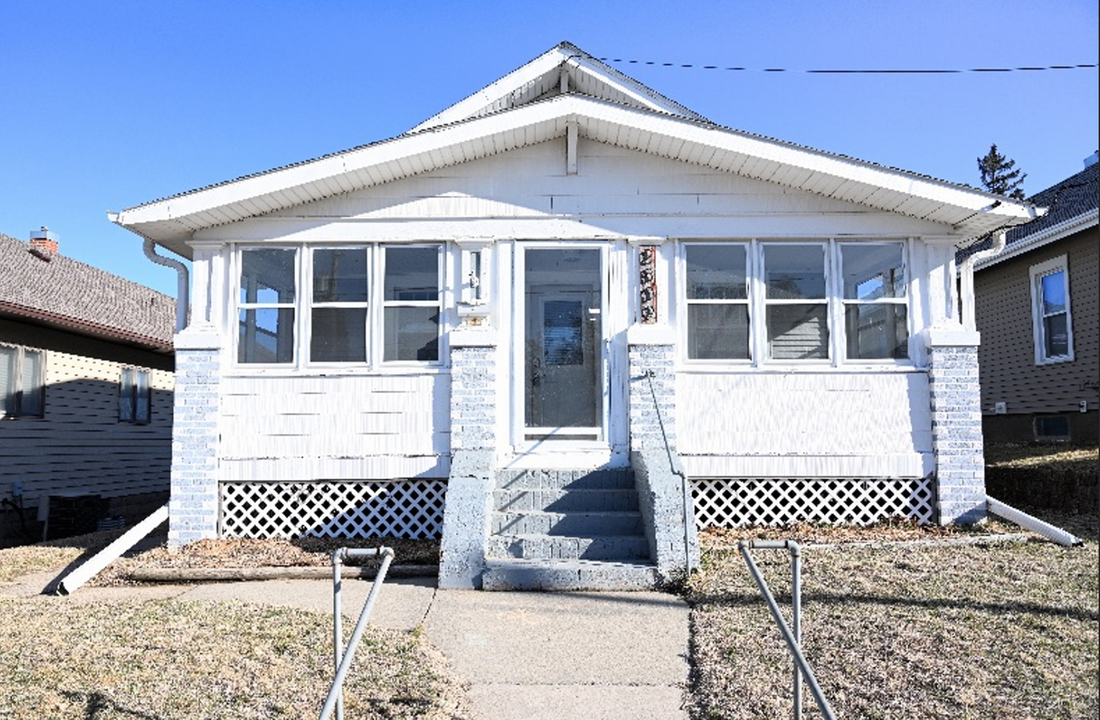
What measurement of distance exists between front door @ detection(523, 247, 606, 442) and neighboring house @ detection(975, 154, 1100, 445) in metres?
7.65

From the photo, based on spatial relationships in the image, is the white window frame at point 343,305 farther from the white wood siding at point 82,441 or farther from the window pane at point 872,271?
the white wood siding at point 82,441

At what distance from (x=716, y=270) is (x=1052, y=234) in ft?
24.2

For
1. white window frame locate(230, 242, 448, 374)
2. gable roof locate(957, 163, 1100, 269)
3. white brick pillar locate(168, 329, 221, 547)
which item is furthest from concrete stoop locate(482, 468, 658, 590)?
gable roof locate(957, 163, 1100, 269)

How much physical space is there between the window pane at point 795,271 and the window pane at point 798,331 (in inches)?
5.2

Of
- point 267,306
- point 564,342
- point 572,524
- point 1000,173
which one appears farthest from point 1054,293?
point 1000,173

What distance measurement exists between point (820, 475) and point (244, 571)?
5741 mm

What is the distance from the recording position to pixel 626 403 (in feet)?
29.7

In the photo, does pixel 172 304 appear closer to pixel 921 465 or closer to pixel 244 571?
pixel 244 571

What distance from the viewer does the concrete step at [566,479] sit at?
28.4ft

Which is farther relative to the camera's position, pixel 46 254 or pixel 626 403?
pixel 46 254

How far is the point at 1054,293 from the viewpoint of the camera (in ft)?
46.8

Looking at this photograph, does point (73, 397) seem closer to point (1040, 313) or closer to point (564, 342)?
point (564, 342)

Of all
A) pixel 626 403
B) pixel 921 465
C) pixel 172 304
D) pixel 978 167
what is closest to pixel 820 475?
pixel 921 465

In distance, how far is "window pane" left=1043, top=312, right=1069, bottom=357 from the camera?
14.1 meters
